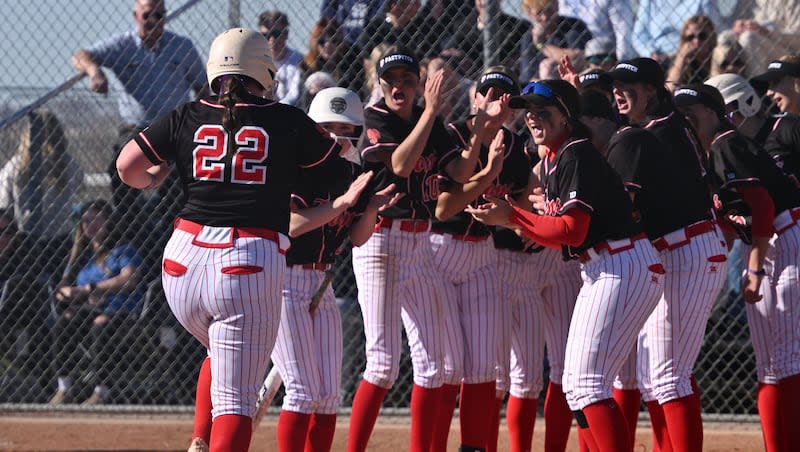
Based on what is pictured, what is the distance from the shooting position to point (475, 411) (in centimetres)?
526

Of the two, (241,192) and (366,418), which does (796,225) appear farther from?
(241,192)

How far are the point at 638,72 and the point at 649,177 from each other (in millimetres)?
469

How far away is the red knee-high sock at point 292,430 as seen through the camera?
15.1ft

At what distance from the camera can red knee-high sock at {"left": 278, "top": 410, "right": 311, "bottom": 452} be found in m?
4.59

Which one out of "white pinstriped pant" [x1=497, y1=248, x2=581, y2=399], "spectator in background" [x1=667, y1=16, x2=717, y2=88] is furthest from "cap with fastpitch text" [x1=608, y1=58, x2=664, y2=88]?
"spectator in background" [x1=667, y1=16, x2=717, y2=88]

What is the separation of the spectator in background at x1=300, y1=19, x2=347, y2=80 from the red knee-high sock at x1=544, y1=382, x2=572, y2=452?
264 centimetres

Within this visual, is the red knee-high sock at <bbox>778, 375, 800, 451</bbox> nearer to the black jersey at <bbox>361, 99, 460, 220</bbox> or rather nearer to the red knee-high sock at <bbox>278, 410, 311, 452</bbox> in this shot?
the black jersey at <bbox>361, 99, 460, 220</bbox>

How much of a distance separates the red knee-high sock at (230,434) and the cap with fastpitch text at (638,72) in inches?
85.6

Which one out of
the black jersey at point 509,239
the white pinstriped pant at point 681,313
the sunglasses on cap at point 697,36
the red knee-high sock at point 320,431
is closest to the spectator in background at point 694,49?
the sunglasses on cap at point 697,36

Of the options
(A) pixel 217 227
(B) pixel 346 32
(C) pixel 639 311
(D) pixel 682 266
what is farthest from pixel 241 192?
(B) pixel 346 32

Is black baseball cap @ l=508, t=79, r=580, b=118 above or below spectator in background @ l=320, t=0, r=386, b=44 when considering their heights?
below

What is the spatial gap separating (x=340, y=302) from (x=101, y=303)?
1476 millimetres

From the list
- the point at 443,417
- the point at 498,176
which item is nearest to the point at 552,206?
the point at 498,176

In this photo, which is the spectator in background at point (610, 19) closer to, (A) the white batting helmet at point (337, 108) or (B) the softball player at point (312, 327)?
(A) the white batting helmet at point (337, 108)
